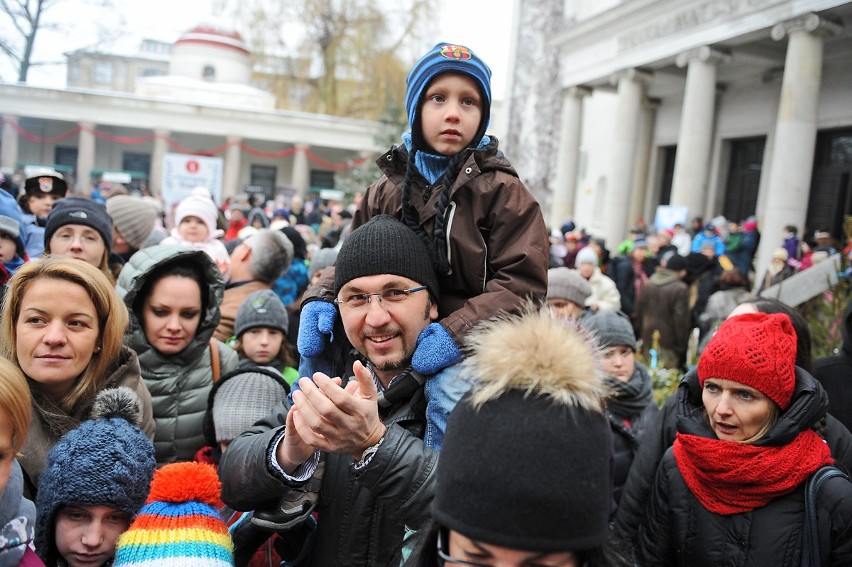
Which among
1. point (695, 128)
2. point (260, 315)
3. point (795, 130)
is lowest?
point (260, 315)

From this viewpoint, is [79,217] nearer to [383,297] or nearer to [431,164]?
[431,164]

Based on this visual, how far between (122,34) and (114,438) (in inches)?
1020

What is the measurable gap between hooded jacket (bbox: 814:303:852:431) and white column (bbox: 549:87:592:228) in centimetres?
1982

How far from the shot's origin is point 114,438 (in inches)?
88.4

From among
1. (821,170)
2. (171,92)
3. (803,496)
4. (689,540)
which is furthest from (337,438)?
(171,92)

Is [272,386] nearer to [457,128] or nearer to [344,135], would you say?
[457,128]

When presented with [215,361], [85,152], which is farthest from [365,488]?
[85,152]

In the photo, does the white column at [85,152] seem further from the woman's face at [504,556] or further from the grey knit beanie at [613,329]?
the woman's face at [504,556]

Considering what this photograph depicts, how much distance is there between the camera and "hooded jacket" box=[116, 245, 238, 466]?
3035mm

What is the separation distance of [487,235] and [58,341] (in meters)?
1.62

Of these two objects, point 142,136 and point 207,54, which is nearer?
point 142,136

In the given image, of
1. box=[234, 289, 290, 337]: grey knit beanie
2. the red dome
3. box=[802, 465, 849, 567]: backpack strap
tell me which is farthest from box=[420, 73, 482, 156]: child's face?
the red dome

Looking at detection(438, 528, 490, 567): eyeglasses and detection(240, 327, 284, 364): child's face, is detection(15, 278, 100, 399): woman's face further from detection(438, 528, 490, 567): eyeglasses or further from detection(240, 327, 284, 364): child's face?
detection(438, 528, 490, 567): eyeglasses

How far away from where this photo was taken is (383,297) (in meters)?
2.11
